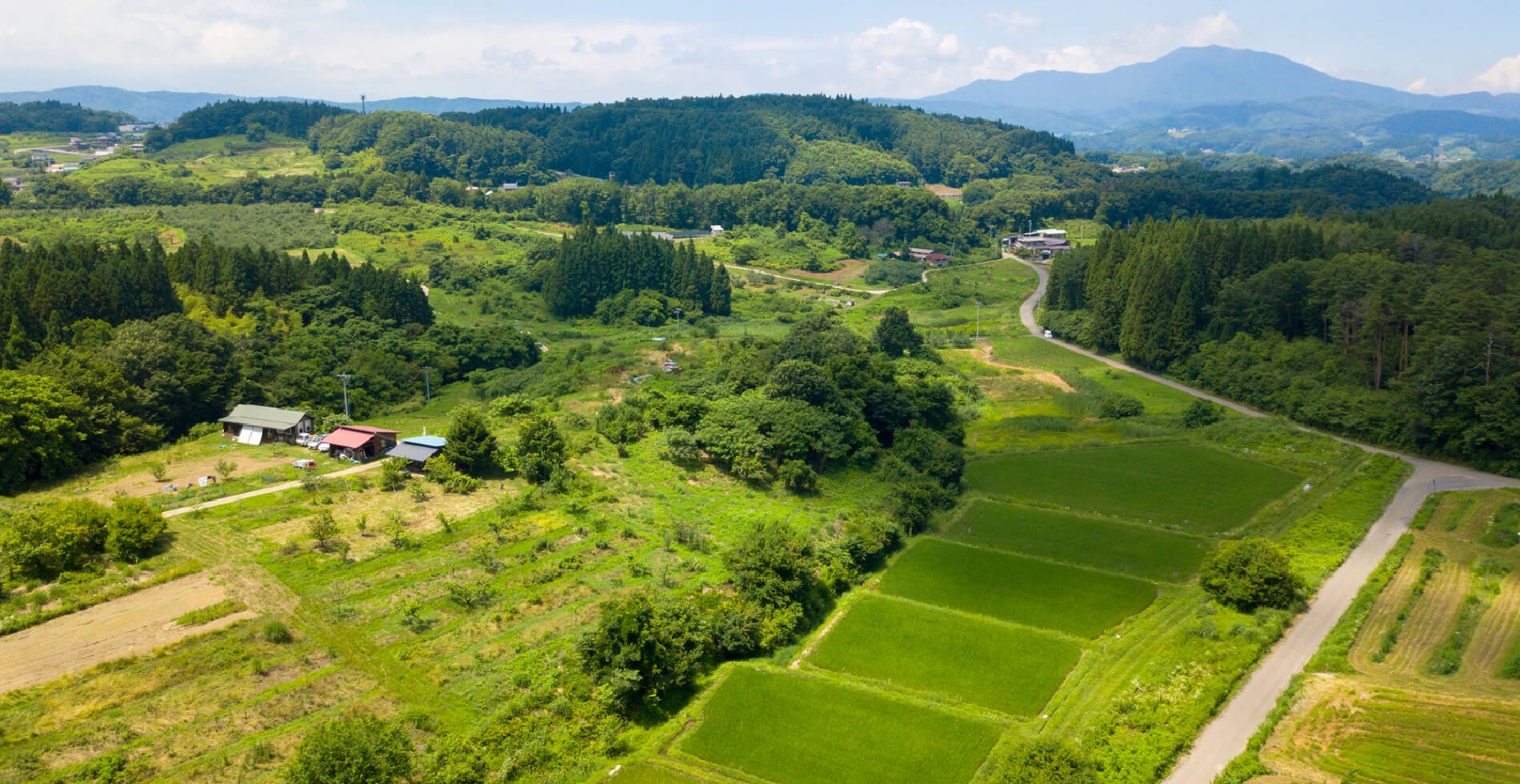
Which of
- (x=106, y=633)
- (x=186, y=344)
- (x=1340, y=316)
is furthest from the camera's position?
(x=1340, y=316)

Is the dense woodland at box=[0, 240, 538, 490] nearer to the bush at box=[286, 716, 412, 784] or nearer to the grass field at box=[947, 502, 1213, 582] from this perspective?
the bush at box=[286, 716, 412, 784]

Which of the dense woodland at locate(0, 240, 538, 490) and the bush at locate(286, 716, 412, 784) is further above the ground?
the dense woodland at locate(0, 240, 538, 490)

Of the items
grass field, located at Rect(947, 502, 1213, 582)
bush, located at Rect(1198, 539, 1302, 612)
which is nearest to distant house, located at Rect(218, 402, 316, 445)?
grass field, located at Rect(947, 502, 1213, 582)

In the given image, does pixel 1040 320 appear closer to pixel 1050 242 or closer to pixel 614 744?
pixel 1050 242

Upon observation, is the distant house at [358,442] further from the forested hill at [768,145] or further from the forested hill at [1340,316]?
the forested hill at [768,145]

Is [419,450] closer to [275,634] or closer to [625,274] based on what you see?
[275,634]

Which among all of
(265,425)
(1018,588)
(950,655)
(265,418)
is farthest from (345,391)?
(1018,588)

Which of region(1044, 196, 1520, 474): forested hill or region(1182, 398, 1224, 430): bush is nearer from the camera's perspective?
region(1044, 196, 1520, 474): forested hill

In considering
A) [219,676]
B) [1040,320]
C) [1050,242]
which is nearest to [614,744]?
[219,676]
